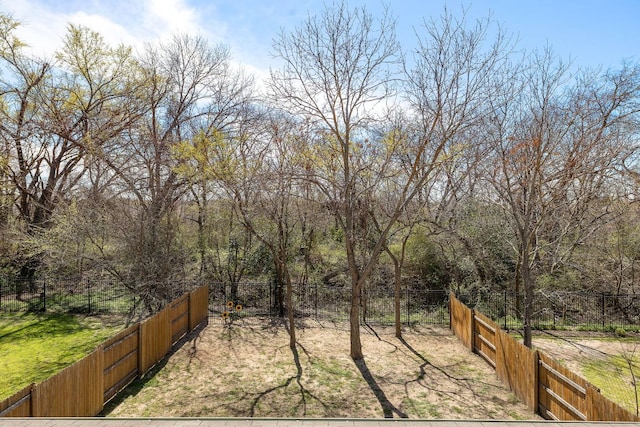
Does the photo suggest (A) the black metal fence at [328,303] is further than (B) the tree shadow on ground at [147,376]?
Yes

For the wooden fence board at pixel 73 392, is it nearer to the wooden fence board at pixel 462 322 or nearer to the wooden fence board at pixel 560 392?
the wooden fence board at pixel 560 392

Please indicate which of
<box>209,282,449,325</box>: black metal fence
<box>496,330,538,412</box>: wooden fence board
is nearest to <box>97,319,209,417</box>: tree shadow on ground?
<box>209,282,449,325</box>: black metal fence

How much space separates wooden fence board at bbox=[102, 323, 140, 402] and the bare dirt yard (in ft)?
0.81

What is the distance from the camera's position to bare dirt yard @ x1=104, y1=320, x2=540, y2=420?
21.0ft

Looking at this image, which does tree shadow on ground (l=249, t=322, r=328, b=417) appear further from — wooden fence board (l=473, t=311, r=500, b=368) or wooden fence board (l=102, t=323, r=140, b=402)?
wooden fence board (l=473, t=311, r=500, b=368)

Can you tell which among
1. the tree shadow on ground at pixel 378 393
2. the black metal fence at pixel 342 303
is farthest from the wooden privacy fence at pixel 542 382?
the black metal fence at pixel 342 303

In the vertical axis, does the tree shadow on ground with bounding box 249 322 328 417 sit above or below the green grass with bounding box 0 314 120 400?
above

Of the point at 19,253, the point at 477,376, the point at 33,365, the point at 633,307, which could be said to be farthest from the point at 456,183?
the point at 19,253

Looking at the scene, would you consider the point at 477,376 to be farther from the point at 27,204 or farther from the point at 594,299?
the point at 27,204

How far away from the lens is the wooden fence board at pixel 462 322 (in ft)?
32.0

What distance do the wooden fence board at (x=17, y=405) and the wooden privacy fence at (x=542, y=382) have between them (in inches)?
256

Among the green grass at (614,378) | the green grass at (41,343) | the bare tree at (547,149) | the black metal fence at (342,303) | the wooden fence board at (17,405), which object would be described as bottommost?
the green grass at (41,343)

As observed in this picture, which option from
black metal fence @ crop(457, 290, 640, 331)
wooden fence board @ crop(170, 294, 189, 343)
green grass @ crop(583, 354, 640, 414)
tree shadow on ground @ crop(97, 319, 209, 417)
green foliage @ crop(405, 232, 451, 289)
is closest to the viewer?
tree shadow on ground @ crop(97, 319, 209, 417)

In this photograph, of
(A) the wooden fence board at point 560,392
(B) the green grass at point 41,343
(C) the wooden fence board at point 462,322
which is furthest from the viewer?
(C) the wooden fence board at point 462,322
